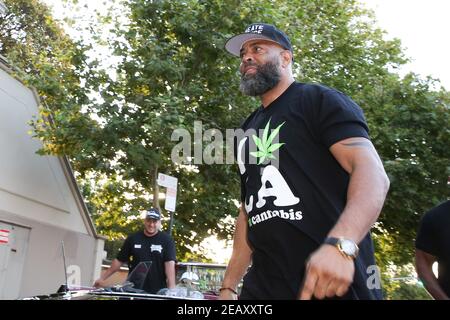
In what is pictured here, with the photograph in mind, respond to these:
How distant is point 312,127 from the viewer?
215 cm

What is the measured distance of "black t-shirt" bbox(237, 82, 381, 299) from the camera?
79.3 inches

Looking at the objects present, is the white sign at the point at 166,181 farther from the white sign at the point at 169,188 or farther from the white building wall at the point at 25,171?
the white building wall at the point at 25,171

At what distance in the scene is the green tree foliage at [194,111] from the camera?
412 inches

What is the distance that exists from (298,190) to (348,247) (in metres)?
0.49

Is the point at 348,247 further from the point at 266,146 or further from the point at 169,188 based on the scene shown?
the point at 169,188

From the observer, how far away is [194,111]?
1130 centimetres

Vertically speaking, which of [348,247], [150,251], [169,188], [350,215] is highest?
[169,188]

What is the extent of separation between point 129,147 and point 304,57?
23.2ft

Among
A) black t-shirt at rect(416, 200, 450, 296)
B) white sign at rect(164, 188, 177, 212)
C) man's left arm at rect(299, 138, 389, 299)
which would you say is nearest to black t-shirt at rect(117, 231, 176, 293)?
white sign at rect(164, 188, 177, 212)

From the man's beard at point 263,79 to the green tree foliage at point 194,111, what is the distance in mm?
6829

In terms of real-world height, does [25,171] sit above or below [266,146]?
above

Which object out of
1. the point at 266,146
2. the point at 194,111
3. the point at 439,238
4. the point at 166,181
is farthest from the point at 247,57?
the point at 194,111

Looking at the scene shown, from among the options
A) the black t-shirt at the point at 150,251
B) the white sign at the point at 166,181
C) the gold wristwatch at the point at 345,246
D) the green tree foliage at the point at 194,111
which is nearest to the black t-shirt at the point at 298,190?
the gold wristwatch at the point at 345,246
